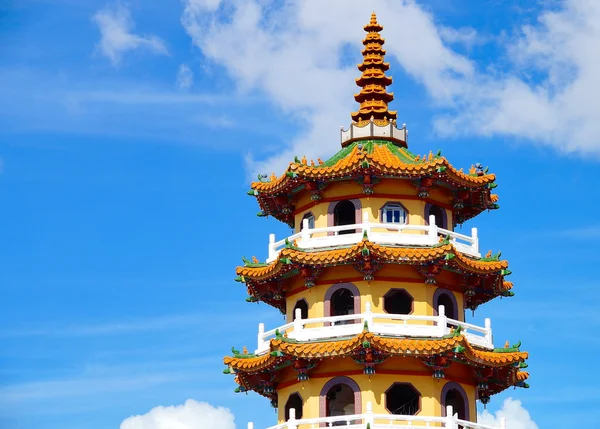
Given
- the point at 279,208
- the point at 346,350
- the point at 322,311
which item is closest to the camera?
the point at 346,350

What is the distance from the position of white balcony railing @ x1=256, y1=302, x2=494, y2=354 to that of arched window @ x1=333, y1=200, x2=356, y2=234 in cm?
404

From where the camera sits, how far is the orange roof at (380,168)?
47.8 metres

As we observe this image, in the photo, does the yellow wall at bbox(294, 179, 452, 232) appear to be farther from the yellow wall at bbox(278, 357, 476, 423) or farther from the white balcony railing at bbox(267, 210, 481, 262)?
the yellow wall at bbox(278, 357, 476, 423)

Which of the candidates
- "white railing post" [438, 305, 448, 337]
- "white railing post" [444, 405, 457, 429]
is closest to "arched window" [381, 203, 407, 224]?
"white railing post" [438, 305, 448, 337]

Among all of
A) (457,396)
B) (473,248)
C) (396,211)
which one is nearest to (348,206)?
(396,211)

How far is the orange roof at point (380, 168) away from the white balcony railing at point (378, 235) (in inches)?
67.2

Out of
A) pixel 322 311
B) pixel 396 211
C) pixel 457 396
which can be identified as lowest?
pixel 457 396

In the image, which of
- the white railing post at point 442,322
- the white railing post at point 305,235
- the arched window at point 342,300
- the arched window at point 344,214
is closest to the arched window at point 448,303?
the white railing post at point 442,322

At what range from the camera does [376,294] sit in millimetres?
47125

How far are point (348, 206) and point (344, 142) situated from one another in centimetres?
365

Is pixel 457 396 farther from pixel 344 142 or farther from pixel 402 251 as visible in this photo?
pixel 344 142

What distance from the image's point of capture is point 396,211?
1932 inches

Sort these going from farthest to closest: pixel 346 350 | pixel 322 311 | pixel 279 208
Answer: pixel 279 208, pixel 322 311, pixel 346 350

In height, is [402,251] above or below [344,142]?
below
